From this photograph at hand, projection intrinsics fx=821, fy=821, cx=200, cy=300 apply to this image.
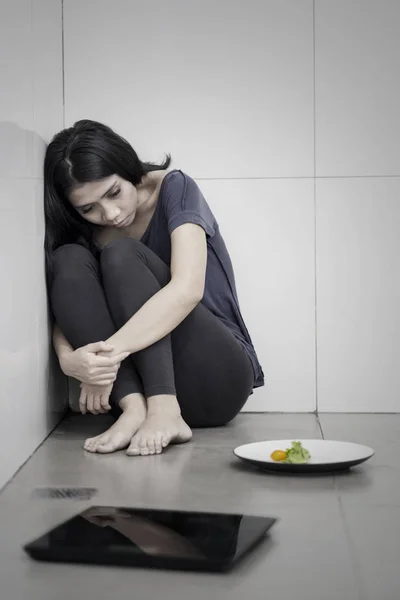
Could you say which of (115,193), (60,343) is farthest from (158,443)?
(115,193)

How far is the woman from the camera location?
188 cm

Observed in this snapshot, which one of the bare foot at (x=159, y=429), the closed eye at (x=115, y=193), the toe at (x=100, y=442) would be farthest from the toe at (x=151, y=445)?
the closed eye at (x=115, y=193)

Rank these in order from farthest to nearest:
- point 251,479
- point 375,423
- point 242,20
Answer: point 242,20
point 375,423
point 251,479

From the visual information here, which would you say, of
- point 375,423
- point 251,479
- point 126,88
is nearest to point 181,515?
point 251,479

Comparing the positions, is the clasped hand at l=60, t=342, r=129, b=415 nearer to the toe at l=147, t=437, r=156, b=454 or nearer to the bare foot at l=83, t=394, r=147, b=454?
the bare foot at l=83, t=394, r=147, b=454

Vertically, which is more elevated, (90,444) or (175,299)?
(175,299)

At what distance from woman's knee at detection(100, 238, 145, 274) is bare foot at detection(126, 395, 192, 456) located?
323 millimetres

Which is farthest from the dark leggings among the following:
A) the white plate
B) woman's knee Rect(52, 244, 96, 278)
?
the white plate

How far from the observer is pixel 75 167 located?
1.98m

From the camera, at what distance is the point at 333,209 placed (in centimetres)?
240

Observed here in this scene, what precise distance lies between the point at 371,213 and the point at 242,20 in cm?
67

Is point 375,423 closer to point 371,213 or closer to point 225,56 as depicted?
point 371,213

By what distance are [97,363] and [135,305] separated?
17 cm

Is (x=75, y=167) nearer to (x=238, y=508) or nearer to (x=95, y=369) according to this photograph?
(x=95, y=369)
